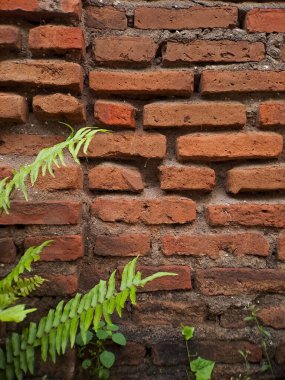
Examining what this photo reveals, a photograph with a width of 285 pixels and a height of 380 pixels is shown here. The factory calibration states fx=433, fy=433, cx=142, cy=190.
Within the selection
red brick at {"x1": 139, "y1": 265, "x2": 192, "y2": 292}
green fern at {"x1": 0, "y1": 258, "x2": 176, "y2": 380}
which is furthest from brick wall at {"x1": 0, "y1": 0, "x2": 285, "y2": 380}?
green fern at {"x1": 0, "y1": 258, "x2": 176, "y2": 380}

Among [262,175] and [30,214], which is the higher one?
[262,175]

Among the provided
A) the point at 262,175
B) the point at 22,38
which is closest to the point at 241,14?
the point at 262,175

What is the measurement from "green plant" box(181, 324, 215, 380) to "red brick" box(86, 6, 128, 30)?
106 cm

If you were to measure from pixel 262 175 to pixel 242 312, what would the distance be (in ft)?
1.57

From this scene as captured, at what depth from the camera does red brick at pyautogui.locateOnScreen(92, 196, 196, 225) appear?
1495 millimetres

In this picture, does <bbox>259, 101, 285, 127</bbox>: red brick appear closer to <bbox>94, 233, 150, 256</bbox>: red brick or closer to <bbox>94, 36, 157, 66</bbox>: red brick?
<bbox>94, 36, 157, 66</bbox>: red brick

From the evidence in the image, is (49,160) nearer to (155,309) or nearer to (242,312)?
(155,309)

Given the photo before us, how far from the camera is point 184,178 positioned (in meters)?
1.50

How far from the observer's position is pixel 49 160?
1.16 m

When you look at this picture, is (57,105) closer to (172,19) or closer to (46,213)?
(46,213)

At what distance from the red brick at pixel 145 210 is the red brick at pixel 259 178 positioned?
19 cm

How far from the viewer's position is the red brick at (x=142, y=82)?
150cm

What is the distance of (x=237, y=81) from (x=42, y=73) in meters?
0.67

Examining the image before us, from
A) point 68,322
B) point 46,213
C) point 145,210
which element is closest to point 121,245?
point 145,210
